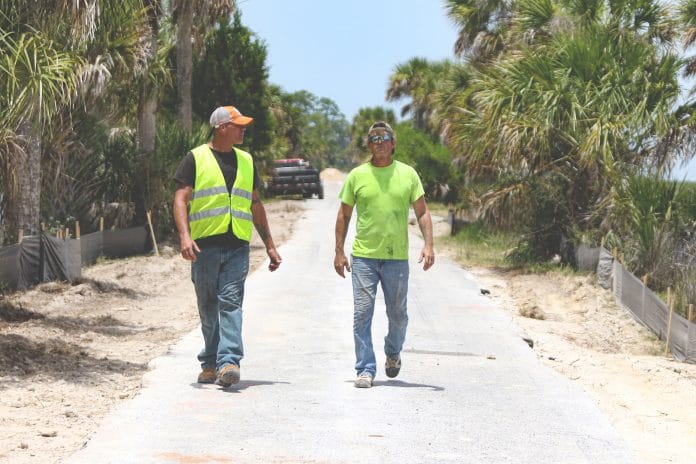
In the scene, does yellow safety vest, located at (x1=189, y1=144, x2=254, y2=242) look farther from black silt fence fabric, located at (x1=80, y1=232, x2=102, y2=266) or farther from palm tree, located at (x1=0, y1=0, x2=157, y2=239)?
black silt fence fabric, located at (x1=80, y1=232, x2=102, y2=266)

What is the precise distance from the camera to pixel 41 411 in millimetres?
7051

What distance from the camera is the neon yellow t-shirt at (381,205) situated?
7840mm

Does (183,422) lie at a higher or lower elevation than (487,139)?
lower

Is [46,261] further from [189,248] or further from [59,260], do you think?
[189,248]

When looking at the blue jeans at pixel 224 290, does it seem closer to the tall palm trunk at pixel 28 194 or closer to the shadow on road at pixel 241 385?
the shadow on road at pixel 241 385

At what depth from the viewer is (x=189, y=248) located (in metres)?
7.36

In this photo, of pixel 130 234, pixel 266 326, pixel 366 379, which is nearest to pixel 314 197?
pixel 130 234

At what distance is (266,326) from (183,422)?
4.73 metres

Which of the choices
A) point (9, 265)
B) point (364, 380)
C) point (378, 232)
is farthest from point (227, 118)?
point (9, 265)

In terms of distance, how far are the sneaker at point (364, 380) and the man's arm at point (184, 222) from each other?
1.49 meters

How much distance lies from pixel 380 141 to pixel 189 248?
5.19ft

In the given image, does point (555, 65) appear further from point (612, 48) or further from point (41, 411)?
point (41, 411)

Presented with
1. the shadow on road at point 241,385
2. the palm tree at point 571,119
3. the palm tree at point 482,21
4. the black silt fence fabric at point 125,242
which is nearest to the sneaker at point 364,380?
the shadow on road at point 241,385

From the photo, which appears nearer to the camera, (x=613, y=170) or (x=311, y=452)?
(x=311, y=452)
